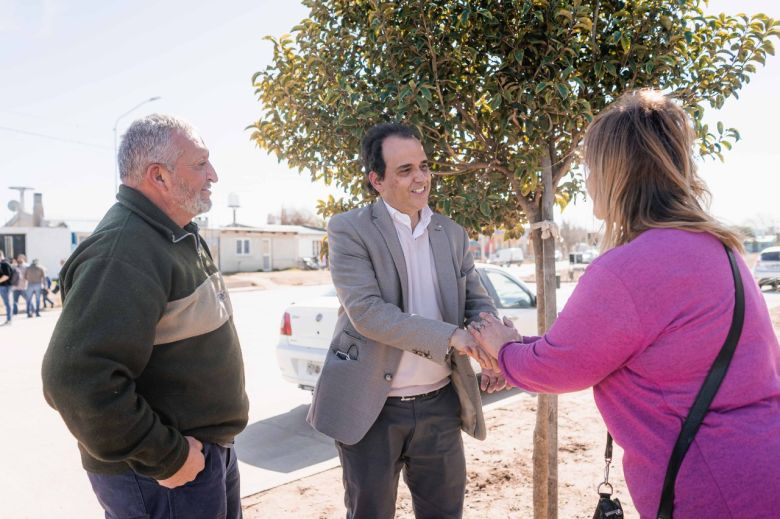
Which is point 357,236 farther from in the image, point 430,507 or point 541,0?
point 541,0

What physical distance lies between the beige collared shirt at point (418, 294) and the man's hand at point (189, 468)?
92 centimetres

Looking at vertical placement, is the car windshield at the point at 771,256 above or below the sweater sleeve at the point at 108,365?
below

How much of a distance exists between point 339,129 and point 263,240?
1593 inches

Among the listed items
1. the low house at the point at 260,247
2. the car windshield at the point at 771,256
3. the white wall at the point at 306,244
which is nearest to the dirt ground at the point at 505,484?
the car windshield at the point at 771,256

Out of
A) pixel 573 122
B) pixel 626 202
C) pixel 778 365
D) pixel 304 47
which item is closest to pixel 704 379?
pixel 778 365

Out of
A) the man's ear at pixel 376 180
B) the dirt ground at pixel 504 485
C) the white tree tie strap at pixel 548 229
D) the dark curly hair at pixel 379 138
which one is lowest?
the dirt ground at pixel 504 485

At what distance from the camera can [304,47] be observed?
127 inches

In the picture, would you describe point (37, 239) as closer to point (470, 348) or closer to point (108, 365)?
point (108, 365)

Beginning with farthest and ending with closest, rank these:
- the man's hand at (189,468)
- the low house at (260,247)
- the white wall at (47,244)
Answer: the low house at (260,247), the white wall at (47,244), the man's hand at (189,468)

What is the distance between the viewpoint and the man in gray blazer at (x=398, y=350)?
2.41 metres

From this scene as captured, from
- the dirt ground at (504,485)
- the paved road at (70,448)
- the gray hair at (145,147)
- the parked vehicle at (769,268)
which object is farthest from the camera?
the parked vehicle at (769,268)

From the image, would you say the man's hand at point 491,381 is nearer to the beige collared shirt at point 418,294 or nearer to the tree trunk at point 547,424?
the beige collared shirt at point 418,294

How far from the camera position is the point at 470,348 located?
2.24 m

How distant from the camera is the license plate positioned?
5999 millimetres
